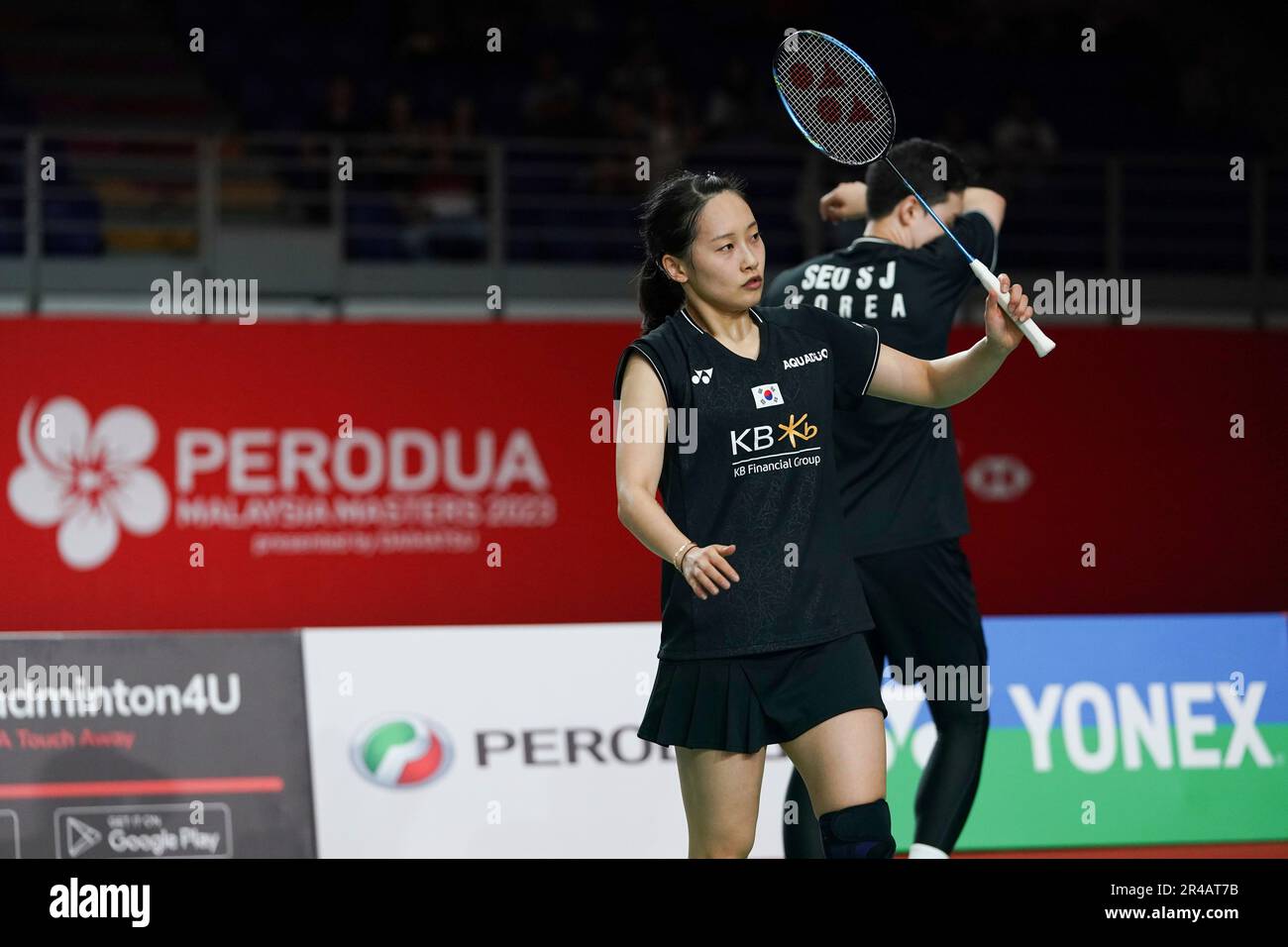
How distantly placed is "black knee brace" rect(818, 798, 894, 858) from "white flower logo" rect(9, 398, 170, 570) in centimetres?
587

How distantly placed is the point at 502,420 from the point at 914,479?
15.4 ft

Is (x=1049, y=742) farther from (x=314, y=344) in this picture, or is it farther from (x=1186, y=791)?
(x=314, y=344)

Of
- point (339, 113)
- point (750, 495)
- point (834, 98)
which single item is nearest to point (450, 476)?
point (339, 113)

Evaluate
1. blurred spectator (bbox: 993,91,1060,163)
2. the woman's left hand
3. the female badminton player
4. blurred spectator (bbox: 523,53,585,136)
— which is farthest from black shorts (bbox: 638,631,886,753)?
blurred spectator (bbox: 993,91,1060,163)

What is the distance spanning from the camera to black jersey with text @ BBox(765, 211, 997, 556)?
13.3ft

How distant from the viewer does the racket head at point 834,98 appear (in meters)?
3.70

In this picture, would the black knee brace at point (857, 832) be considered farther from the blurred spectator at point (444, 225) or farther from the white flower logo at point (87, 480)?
the blurred spectator at point (444, 225)

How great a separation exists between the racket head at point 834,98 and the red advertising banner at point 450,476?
15.7ft
